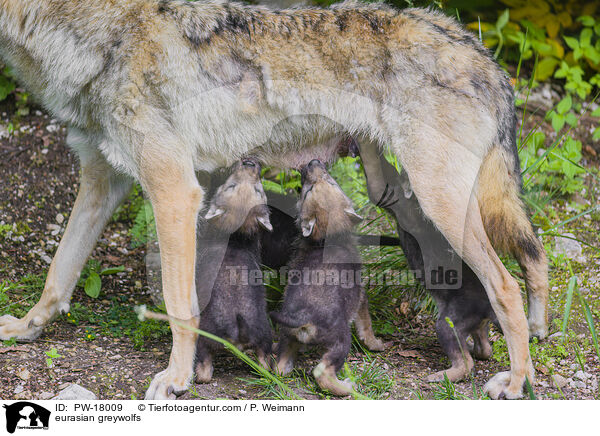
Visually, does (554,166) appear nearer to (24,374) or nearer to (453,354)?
(453,354)

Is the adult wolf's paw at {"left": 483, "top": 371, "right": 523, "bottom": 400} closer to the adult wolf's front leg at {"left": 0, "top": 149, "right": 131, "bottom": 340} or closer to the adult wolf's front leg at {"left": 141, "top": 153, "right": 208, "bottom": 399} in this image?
the adult wolf's front leg at {"left": 141, "top": 153, "right": 208, "bottom": 399}

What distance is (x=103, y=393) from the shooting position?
3887mm

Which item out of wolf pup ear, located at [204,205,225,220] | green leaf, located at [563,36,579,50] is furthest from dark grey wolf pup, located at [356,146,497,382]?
green leaf, located at [563,36,579,50]

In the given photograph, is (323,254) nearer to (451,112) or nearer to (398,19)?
(451,112)

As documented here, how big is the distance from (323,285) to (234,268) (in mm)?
550

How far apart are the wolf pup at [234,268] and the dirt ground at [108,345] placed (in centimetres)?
27

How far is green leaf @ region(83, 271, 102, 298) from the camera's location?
4957 millimetres

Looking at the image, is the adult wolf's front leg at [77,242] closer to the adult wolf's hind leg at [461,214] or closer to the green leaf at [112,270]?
the green leaf at [112,270]

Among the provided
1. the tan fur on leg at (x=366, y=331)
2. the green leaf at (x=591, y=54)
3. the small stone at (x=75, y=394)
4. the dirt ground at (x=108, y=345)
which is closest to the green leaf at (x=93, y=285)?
the dirt ground at (x=108, y=345)

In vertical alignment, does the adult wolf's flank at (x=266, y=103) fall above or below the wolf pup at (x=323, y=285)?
above

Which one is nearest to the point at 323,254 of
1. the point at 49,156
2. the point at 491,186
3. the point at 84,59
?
the point at 491,186

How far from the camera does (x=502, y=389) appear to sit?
391 cm

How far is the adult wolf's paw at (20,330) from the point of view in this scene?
439cm

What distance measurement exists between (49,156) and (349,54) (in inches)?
138
